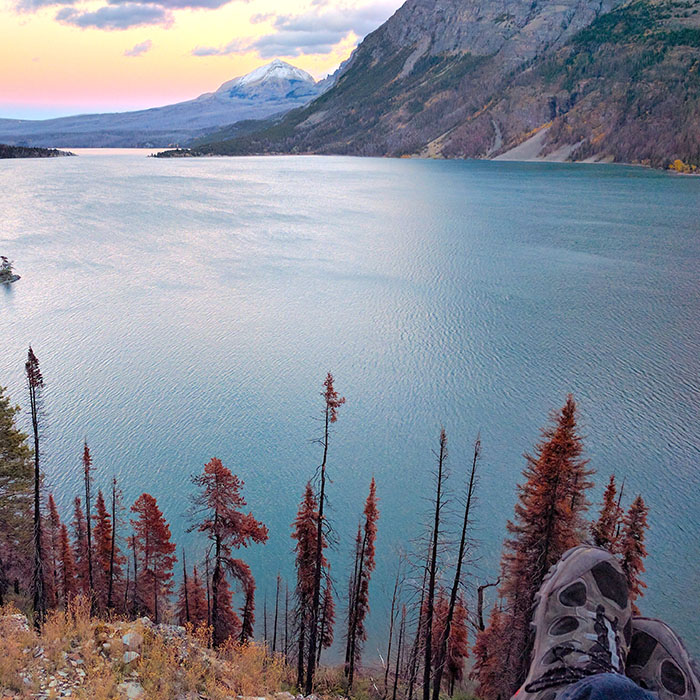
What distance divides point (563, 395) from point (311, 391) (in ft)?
48.0

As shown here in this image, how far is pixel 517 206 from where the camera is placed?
314ft

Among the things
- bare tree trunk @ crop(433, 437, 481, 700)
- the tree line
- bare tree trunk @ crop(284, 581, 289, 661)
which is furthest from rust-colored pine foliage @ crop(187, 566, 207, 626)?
bare tree trunk @ crop(433, 437, 481, 700)

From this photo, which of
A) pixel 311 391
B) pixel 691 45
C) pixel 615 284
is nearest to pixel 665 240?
pixel 615 284

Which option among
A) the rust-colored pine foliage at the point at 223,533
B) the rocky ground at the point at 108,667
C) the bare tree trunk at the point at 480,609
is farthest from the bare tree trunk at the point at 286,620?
the rocky ground at the point at 108,667

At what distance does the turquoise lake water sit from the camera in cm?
2414

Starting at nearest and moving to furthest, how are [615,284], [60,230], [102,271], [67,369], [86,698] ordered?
1. [86,698]
2. [67,369]
3. [615,284]
4. [102,271]
5. [60,230]

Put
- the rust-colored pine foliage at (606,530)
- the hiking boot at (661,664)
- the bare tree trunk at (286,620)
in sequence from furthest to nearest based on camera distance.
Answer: the bare tree trunk at (286,620)
the rust-colored pine foliage at (606,530)
the hiking boot at (661,664)

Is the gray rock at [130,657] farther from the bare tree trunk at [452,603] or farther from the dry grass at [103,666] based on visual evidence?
the bare tree trunk at [452,603]

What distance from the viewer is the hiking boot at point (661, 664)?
7371 mm

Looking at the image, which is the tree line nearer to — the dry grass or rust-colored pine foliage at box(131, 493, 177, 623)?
rust-colored pine foliage at box(131, 493, 177, 623)

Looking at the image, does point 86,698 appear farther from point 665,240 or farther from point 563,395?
point 665,240

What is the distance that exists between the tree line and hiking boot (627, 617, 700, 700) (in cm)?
367

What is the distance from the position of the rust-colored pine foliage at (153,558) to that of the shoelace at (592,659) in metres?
14.0

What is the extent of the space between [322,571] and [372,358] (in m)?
21.3
